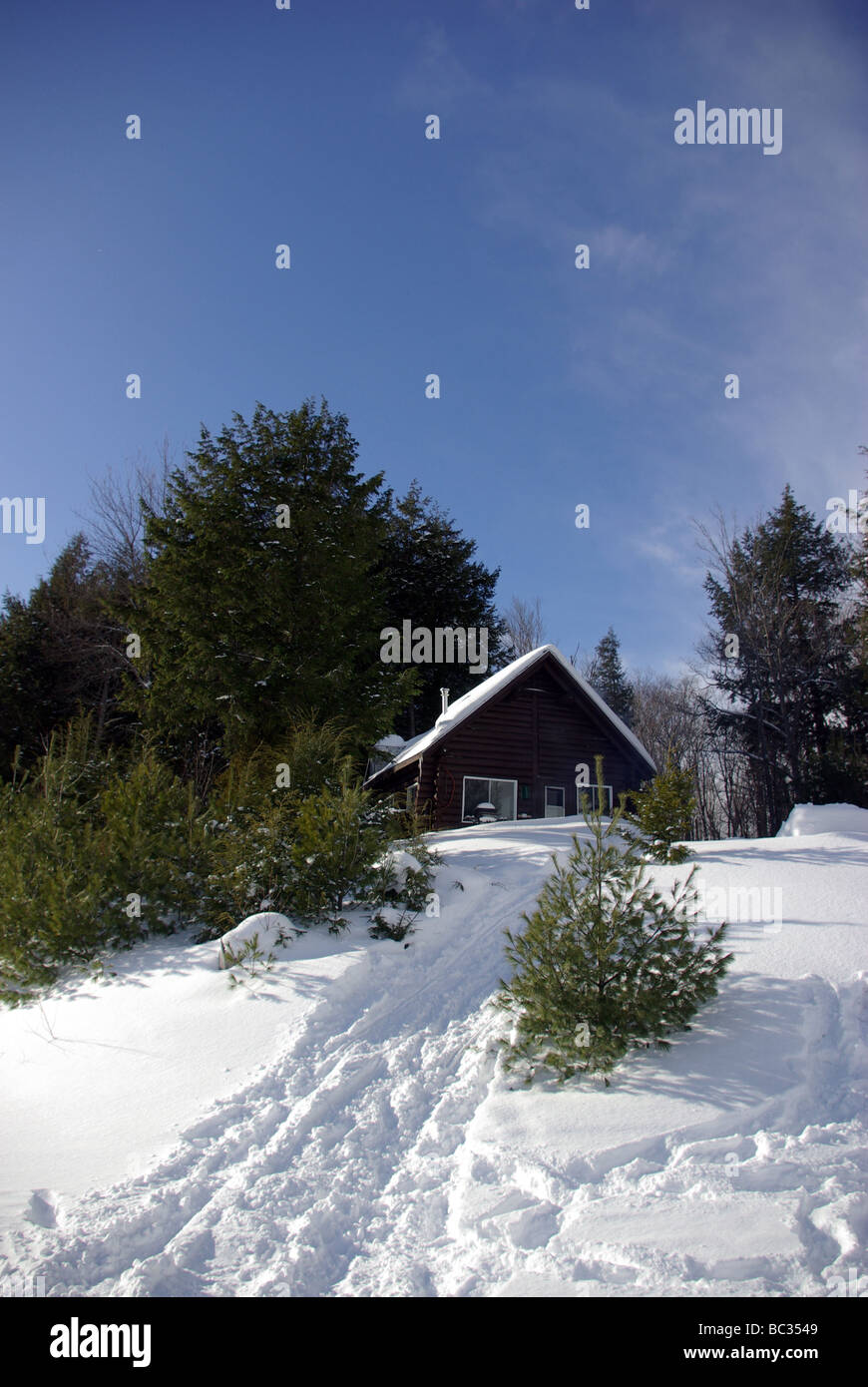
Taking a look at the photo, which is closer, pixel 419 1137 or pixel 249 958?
pixel 419 1137

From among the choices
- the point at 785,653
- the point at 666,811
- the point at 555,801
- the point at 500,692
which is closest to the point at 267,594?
the point at 500,692

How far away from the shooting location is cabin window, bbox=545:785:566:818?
20.4 meters

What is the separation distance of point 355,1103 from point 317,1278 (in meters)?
1.76

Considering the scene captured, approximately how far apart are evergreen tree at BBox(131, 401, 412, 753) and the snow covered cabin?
3.96 m

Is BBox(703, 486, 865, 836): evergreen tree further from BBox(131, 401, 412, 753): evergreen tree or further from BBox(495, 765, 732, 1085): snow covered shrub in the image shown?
BBox(495, 765, 732, 1085): snow covered shrub

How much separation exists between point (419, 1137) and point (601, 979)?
1.63 m

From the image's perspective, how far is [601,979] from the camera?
17.2ft

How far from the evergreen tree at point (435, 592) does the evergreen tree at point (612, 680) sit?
11.8 metres

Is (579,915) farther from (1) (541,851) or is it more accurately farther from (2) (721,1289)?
(1) (541,851)

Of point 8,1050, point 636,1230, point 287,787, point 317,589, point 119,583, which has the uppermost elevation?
point 119,583

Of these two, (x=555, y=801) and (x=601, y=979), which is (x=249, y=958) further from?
(x=555, y=801)

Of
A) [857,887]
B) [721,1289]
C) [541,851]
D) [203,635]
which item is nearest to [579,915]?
[721,1289]

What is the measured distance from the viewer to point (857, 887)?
7656mm

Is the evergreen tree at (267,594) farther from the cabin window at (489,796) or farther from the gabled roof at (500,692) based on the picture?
the cabin window at (489,796)
